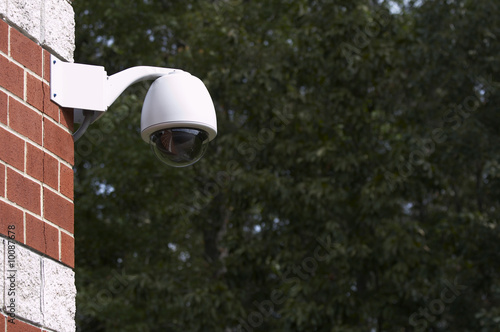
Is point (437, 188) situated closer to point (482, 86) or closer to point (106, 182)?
point (482, 86)

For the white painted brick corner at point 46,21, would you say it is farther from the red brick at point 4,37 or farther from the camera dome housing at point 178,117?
the camera dome housing at point 178,117

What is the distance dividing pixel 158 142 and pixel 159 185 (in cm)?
882

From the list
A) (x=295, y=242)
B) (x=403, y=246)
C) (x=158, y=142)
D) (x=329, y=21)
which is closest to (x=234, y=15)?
(x=329, y=21)

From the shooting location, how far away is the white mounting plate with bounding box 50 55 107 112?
2543 mm

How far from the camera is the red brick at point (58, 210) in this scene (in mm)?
2389

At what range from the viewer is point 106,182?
11.8 m

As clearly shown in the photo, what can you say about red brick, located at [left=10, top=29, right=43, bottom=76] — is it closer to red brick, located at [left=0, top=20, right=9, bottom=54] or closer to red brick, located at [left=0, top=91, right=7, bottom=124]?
red brick, located at [left=0, top=20, right=9, bottom=54]

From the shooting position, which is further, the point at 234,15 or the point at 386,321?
the point at 234,15

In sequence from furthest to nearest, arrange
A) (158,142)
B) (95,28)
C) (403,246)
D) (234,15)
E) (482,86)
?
(95,28), (234,15), (482,86), (403,246), (158,142)

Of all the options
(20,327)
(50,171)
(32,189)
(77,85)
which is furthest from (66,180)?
(20,327)

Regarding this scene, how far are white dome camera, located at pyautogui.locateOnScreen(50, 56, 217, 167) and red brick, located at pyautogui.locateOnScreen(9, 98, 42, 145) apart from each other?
0.24m

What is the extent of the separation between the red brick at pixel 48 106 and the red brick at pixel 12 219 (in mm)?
368

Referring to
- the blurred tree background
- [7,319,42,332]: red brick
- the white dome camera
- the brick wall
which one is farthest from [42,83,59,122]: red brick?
the blurred tree background

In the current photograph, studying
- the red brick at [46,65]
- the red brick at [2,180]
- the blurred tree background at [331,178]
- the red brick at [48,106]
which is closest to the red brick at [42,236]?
the red brick at [2,180]
